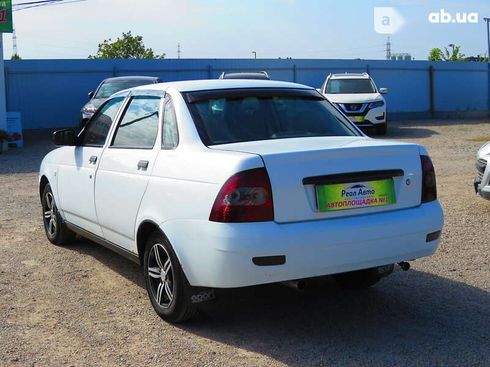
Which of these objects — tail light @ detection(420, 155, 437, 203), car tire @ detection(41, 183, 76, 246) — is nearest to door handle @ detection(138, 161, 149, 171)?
tail light @ detection(420, 155, 437, 203)

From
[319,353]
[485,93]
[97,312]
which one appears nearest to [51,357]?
[97,312]

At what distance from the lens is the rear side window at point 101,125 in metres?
5.71

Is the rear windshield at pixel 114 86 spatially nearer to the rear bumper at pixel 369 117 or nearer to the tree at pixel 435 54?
the rear bumper at pixel 369 117

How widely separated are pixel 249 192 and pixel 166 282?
1074 mm

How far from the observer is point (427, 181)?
14.8 feet

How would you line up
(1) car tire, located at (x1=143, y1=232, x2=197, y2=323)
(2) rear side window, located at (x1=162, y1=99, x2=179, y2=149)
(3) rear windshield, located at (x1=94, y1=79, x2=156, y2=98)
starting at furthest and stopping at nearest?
(3) rear windshield, located at (x1=94, y1=79, x2=156, y2=98)
(2) rear side window, located at (x1=162, y1=99, x2=179, y2=149)
(1) car tire, located at (x1=143, y1=232, x2=197, y2=323)

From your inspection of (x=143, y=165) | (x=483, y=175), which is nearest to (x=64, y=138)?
(x=143, y=165)

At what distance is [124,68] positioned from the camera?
22922 millimetres

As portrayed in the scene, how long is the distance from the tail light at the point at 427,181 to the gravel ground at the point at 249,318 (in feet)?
2.84

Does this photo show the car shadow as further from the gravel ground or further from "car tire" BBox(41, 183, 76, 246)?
"car tire" BBox(41, 183, 76, 246)

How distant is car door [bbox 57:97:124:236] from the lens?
5.61 metres

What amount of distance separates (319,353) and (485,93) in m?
29.0

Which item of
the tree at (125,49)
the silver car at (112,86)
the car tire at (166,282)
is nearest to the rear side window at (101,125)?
the car tire at (166,282)

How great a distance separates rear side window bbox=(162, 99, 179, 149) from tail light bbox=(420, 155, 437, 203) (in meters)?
1.72
